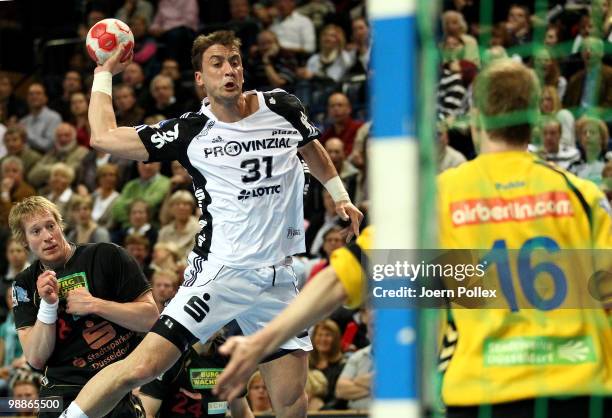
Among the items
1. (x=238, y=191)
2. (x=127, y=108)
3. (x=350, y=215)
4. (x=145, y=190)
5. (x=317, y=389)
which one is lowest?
(x=317, y=389)

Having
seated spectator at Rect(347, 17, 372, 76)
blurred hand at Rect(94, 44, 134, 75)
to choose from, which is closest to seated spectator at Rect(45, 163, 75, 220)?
seated spectator at Rect(347, 17, 372, 76)

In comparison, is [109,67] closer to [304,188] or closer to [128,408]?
[304,188]

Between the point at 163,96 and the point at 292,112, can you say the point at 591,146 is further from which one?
the point at 163,96

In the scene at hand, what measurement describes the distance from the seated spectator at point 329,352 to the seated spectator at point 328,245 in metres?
0.78

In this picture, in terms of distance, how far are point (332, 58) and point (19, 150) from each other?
3976 mm

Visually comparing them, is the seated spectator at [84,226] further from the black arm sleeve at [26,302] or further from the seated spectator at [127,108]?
the black arm sleeve at [26,302]

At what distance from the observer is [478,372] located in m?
3.89

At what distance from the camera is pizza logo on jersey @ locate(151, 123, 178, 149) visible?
22.3 feet

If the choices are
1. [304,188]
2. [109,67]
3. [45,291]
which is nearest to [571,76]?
[304,188]

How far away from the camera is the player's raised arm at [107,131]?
6.75m

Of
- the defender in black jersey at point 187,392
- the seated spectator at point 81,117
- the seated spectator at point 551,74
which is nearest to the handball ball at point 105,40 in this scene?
the defender in black jersey at point 187,392

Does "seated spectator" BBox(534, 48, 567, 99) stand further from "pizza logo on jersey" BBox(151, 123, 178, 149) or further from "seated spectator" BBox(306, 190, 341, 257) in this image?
"pizza logo on jersey" BBox(151, 123, 178, 149)

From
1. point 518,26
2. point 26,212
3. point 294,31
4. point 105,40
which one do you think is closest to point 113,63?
point 105,40

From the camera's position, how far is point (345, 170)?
38.6 ft
